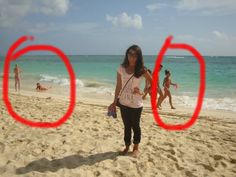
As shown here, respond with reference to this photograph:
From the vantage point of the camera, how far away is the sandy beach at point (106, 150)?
383 cm

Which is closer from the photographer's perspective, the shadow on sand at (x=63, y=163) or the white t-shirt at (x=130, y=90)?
the shadow on sand at (x=63, y=163)

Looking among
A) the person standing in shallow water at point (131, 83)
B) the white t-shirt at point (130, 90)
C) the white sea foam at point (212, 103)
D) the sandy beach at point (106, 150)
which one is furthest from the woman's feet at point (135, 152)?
the white sea foam at point (212, 103)

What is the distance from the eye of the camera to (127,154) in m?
4.34

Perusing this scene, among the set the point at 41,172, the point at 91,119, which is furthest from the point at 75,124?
the point at 41,172

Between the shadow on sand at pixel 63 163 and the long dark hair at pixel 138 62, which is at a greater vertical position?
the long dark hair at pixel 138 62

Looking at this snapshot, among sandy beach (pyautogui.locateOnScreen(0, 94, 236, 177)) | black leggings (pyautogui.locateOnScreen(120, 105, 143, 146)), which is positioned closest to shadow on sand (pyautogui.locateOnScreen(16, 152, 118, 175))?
sandy beach (pyautogui.locateOnScreen(0, 94, 236, 177))

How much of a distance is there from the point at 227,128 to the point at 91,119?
3.29 m

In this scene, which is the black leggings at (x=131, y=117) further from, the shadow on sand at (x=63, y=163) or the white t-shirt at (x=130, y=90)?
the shadow on sand at (x=63, y=163)

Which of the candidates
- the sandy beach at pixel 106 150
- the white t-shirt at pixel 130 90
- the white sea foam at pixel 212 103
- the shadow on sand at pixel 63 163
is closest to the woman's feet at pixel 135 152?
the sandy beach at pixel 106 150

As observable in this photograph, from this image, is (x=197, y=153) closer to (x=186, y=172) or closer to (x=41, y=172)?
(x=186, y=172)

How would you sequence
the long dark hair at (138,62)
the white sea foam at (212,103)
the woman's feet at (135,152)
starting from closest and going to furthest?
the long dark hair at (138,62)
the woman's feet at (135,152)
the white sea foam at (212,103)

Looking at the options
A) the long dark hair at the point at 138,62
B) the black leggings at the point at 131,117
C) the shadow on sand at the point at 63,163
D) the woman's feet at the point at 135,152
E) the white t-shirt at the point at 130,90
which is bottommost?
the shadow on sand at the point at 63,163

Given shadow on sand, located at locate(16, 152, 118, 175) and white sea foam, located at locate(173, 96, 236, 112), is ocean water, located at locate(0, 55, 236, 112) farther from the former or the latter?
shadow on sand, located at locate(16, 152, 118, 175)

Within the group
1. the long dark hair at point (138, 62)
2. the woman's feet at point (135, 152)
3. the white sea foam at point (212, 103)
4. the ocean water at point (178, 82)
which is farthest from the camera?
the ocean water at point (178, 82)
